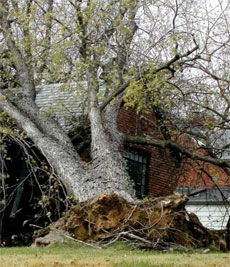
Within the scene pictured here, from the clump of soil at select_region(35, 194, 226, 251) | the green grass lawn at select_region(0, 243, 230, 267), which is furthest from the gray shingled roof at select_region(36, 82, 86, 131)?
the green grass lawn at select_region(0, 243, 230, 267)

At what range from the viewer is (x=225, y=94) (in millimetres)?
15211

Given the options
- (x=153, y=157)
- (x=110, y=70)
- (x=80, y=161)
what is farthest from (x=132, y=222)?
(x=153, y=157)

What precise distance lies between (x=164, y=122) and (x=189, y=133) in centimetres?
91

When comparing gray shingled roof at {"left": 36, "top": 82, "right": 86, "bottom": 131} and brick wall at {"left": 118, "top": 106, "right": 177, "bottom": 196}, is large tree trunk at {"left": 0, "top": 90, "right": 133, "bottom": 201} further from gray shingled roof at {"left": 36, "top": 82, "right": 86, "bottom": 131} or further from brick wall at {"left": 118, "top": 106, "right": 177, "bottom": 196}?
brick wall at {"left": 118, "top": 106, "right": 177, "bottom": 196}

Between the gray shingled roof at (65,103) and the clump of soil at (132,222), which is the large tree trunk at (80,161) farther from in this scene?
the clump of soil at (132,222)

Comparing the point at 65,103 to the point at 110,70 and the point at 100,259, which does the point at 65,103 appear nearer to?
the point at 110,70

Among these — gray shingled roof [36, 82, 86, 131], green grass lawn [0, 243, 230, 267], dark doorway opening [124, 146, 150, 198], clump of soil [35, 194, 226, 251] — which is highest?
gray shingled roof [36, 82, 86, 131]

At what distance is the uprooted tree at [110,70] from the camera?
12.9 metres

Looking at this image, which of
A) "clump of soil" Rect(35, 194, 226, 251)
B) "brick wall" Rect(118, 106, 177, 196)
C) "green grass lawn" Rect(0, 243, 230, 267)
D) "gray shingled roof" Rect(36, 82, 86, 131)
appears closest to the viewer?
"green grass lawn" Rect(0, 243, 230, 267)

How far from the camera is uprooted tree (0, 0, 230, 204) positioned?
1291 centimetres

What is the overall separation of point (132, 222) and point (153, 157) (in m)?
9.76

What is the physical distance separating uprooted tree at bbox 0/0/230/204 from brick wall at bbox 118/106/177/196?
1.99 metres

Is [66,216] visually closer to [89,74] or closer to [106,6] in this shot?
[89,74]

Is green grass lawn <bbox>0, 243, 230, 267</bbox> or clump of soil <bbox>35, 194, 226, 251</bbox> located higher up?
clump of soil <bbox>35, 194, 226, 251</bbox>
